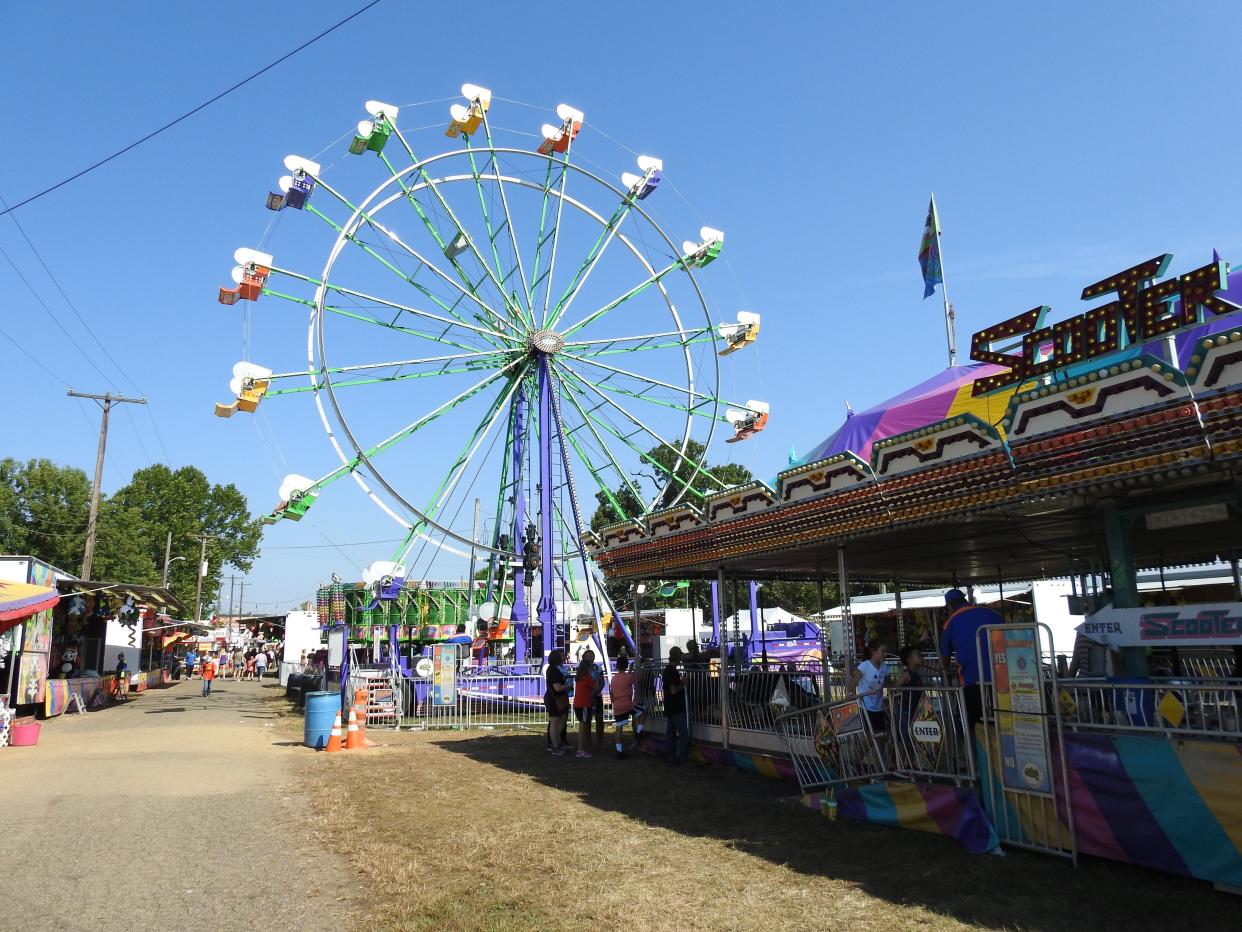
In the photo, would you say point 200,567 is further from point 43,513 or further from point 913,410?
point 913,410

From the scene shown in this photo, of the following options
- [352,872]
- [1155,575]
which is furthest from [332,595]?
[1155,575]

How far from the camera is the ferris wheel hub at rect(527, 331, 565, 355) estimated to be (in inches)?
846

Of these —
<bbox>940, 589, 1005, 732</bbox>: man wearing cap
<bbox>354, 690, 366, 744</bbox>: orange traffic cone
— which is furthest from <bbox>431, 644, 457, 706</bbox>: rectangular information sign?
<bbox>940, 589, 1005, 732</bbox>: man wearing cap

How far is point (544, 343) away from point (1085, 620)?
619 inches

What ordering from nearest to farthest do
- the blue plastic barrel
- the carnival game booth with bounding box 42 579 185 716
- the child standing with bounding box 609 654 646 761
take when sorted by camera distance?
the child standing with bounding box 609 654 646 761 → the blue plastic barrel → the carnival game booth with bounding box 42 579 185 716

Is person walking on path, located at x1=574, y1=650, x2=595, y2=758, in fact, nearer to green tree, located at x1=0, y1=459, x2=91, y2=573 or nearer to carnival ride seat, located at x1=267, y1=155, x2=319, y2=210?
carnival ride seat, located at x1=267, y1=155, x2=319, y2=210

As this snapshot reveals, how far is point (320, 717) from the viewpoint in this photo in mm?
14695

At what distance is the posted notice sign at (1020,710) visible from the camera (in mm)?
6496

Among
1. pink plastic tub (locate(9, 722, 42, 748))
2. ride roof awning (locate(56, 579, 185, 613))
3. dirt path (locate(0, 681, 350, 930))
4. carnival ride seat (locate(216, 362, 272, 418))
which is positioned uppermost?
carnival ride seat (locate(216, 362, 272, 418))

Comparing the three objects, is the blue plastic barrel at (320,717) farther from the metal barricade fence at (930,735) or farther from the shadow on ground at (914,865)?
the metal barricade fence at (930,735)

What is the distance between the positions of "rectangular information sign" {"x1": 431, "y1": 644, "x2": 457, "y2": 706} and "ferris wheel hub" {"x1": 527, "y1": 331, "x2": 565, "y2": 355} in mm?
7522

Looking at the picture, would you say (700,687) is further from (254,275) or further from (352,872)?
(254,275)

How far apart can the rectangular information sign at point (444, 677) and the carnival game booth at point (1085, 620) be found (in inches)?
378

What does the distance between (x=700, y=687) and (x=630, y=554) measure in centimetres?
257
